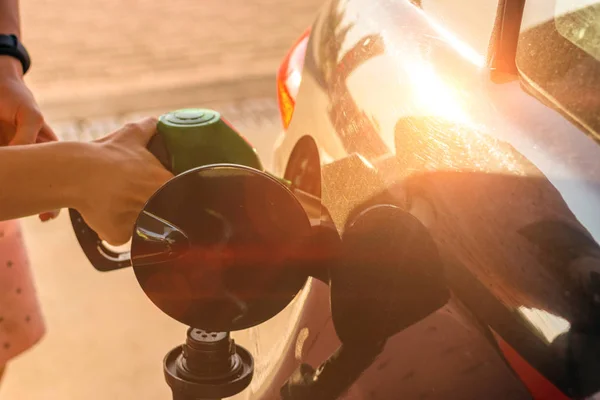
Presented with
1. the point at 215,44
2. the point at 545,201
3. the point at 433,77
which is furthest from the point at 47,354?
the point at 215,44

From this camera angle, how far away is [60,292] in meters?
3.79

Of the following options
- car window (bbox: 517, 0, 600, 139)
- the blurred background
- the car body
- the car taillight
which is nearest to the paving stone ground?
the blurred background

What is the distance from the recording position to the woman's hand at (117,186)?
1114 millimetres

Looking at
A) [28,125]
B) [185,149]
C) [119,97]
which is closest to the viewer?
[185,149]

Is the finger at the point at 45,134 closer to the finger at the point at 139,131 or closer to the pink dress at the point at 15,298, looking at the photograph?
the pink dress at the point at 15,298

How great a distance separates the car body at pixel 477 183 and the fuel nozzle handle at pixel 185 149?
8.0 inches

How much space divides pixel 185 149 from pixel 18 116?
32.6 inches

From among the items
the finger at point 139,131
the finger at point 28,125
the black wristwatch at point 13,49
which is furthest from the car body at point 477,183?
the black wristwatch at point 13,49

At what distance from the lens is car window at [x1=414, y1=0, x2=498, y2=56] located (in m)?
1.50

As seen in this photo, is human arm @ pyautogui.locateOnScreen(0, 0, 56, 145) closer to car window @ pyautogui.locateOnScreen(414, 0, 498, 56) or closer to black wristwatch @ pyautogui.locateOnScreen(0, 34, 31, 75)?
black wristwatch @ pyautogui.locateOnScreen(0, 34, 31, 75)

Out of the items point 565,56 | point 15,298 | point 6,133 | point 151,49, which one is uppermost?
point 565,56

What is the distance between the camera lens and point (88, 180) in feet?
3.67

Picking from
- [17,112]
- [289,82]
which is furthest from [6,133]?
[289,82]

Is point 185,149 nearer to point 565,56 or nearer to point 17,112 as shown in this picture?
point 565,56
